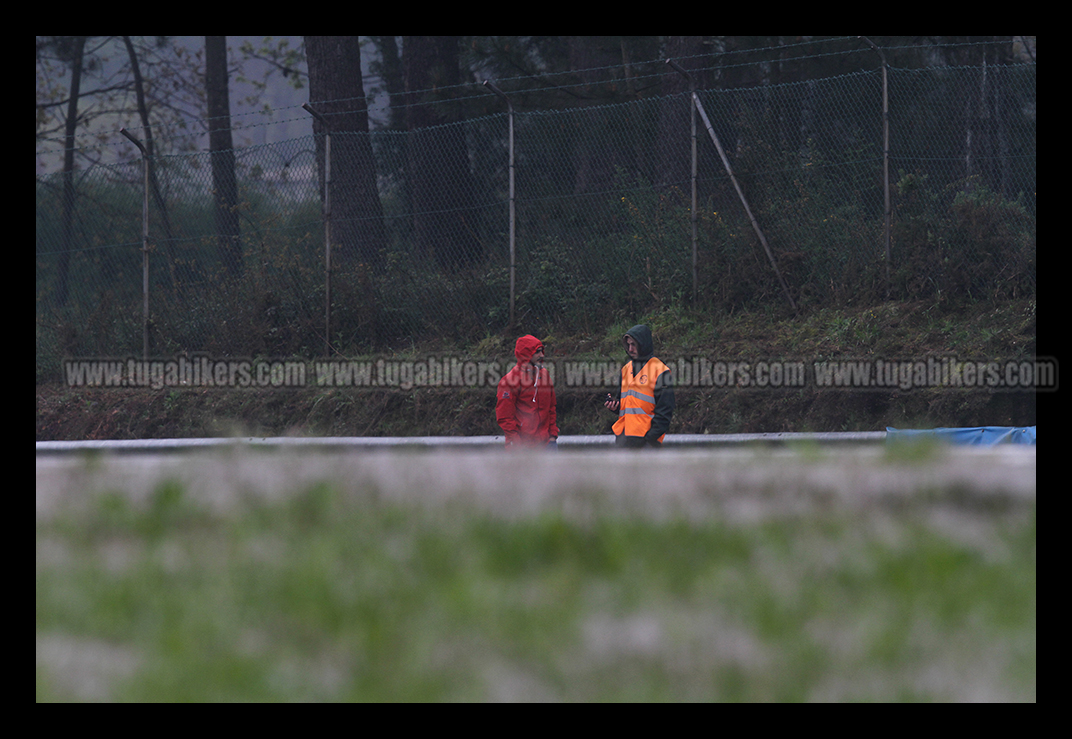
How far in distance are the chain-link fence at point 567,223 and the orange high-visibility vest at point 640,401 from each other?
4.27 meters

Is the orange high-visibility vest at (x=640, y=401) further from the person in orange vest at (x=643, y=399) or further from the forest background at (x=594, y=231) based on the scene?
the forest background at (x=594, y=231)

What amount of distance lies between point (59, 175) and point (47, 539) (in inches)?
591

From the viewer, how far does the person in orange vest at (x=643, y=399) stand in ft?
28.0

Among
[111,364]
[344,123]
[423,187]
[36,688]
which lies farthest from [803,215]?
[36,688]

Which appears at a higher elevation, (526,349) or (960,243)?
(960,243)

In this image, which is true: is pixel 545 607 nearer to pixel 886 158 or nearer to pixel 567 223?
pixel 886 158

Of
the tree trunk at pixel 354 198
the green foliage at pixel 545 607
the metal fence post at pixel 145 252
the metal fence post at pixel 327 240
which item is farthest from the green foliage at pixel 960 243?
the metal fence post at pixel 145 252

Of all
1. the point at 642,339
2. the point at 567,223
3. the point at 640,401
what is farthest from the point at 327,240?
the point at 640,401

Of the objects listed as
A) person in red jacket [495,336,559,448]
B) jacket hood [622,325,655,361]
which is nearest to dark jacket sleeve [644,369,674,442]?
jacket hood [622,325,655,361]

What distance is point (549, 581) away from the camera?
2551 mm

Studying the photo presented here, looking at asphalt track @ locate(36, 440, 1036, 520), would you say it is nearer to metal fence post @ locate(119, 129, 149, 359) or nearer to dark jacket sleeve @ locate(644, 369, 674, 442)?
dark jacket sleeve @ locate(644, 369, 674, 442)

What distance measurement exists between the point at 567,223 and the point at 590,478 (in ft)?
33.3

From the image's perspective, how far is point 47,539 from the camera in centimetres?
310

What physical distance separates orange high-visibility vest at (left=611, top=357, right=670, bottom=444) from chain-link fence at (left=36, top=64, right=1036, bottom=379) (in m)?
4.27
